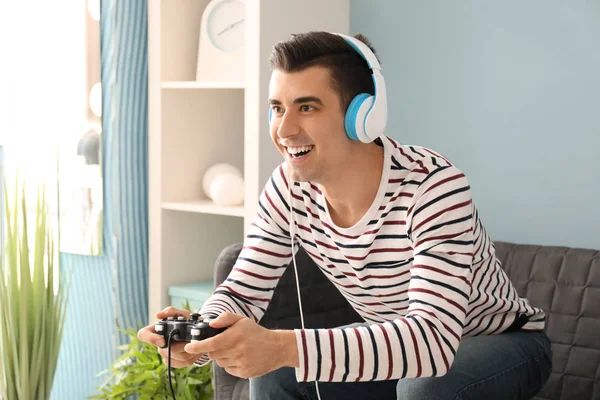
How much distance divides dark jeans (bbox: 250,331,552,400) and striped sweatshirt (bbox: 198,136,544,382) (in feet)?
0.19

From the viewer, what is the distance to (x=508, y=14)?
248cm

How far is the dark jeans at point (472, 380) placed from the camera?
5.15 feet

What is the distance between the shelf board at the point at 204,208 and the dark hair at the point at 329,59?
1.07 meters

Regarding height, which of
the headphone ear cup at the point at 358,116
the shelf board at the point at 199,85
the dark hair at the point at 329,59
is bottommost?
the headphone ear cup at the point at 358,116

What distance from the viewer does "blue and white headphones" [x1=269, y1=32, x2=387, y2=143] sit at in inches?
61.5

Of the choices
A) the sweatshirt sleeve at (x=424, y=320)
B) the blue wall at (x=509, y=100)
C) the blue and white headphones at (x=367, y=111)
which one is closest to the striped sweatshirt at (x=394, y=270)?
the sweatshirt sleeve at (x=424, y=320)

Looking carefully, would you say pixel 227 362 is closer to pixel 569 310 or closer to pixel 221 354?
pixel 221 354

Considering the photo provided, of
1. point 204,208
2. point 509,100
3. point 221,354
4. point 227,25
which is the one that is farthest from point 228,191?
point 221,354

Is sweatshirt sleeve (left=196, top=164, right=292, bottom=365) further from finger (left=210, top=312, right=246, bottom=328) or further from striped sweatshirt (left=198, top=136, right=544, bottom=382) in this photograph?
finger (left=210, top=312, right=246, bottom=328)

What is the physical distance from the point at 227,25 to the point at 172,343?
1.47 meters

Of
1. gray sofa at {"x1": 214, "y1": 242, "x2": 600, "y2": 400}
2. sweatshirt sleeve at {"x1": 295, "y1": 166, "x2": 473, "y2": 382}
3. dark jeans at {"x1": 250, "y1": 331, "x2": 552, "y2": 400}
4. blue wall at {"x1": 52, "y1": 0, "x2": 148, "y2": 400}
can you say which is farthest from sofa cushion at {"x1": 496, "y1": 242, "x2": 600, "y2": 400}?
blue wall at {"x1": 52, "y1": 0, "x2": 148, "y2": 400}

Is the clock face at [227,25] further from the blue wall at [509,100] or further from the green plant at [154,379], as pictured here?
the green plant at [154,379]

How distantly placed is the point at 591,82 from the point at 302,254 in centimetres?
92

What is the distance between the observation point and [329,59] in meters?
1.59
